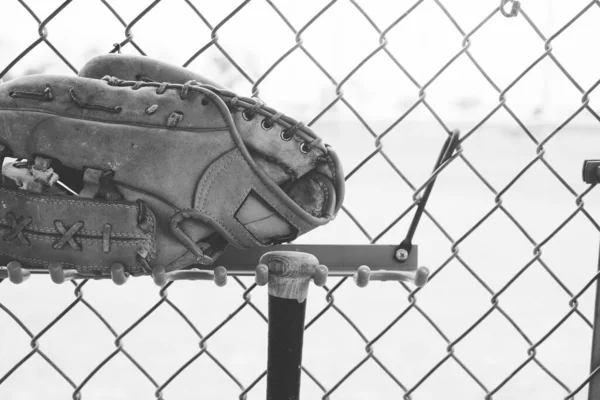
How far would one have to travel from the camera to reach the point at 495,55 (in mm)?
1216

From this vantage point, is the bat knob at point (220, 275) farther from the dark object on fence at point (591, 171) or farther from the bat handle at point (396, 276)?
the dark object on fence at point (591, 171)

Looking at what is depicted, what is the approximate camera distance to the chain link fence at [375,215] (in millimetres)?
1138

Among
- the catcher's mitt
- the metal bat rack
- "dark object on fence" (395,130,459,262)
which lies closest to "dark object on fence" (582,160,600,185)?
"dark object on fence" (395,130,459,262)

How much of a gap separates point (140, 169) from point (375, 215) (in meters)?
2.54

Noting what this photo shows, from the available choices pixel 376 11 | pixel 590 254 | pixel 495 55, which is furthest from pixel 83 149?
pixel 590 254

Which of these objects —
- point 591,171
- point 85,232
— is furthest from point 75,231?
point 591,171

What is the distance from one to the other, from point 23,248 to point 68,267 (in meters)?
0.07

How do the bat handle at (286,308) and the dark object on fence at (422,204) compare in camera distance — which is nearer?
the bat handle at (286,308)

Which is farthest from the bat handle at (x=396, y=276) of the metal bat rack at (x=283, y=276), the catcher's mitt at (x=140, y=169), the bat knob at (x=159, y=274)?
the bat knob at (x=159, y=274)

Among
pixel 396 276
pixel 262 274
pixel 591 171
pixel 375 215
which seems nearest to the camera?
pixel 262 274

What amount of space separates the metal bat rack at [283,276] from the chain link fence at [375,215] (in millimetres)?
103

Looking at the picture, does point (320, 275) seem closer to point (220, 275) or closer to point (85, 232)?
point (220, 275)

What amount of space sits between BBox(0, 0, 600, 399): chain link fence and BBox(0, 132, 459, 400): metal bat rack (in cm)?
10

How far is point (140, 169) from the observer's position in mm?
929
